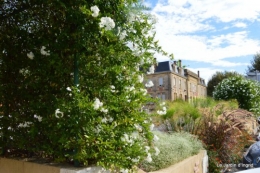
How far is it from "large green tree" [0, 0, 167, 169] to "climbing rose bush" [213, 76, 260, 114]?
14419 mm

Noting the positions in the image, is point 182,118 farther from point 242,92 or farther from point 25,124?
point 242,92

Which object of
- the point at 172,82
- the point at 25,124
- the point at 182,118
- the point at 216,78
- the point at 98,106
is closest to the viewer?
the point at 98,106

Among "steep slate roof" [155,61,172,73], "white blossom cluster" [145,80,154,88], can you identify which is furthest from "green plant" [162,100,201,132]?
"steep slate roof" [155,61,172,73]

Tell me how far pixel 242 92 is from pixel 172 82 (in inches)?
709

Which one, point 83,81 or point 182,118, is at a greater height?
point 83,81

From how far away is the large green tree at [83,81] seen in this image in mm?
2801

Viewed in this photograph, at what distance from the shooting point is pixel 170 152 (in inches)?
199

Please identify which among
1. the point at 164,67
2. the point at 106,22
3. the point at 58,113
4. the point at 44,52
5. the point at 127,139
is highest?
the point at 164,67

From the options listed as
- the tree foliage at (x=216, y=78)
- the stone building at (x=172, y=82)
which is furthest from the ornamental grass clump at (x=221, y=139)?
the tree foliage at (x=216, y=78)

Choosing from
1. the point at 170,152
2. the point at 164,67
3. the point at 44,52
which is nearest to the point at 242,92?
the point at 170,152

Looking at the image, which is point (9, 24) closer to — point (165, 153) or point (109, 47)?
point (109, 47)

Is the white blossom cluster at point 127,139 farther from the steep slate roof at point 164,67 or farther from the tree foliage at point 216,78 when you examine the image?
the tree foliage at point 216,78

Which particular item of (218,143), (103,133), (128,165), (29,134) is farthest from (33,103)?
(218,143)

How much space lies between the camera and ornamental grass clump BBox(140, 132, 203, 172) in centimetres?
462
